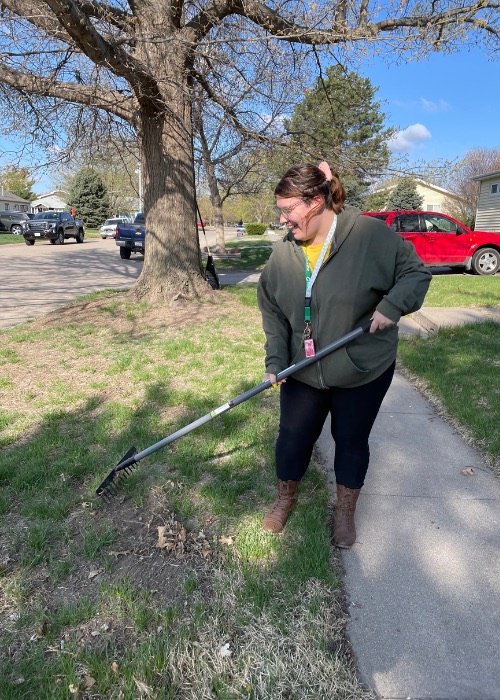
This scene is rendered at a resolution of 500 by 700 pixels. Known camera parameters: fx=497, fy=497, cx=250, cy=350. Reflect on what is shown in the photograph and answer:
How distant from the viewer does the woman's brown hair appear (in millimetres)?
2133

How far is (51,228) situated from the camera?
27.6 meters

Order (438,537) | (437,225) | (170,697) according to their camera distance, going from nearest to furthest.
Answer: (170,697)
(438,537)
(437,225)

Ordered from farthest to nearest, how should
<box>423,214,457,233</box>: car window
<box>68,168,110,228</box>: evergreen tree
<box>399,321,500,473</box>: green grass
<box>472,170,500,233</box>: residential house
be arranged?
<box>68,168,110,228</box>: evergreen tree
<box>472,170,500,233</box>: residential house
<box>423,214,457,233</box>: car window
<box>399,321,500,473</box>: green grass

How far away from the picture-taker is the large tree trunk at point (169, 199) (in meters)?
7.59

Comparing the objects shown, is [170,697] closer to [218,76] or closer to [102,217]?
[218,76]

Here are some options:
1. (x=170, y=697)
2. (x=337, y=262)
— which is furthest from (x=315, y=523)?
(x=337, y=262)

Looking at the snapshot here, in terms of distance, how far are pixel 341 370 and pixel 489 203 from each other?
27126mm

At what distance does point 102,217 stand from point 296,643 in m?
56.0

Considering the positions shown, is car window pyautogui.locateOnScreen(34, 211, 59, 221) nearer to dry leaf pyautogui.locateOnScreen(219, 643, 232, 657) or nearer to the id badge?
the id badge

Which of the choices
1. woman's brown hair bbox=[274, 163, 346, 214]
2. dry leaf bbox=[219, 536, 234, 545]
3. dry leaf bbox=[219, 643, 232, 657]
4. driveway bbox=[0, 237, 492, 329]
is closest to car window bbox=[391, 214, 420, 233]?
driveway bbox=[0, 237, 492, 329]

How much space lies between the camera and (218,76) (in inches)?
300

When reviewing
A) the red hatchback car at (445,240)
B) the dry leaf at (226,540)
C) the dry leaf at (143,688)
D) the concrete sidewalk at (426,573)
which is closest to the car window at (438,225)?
the red hatchback car at (445,240)

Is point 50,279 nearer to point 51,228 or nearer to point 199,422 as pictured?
point 199,422

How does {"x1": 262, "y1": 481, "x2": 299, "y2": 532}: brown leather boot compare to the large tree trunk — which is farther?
the large tree trunk
